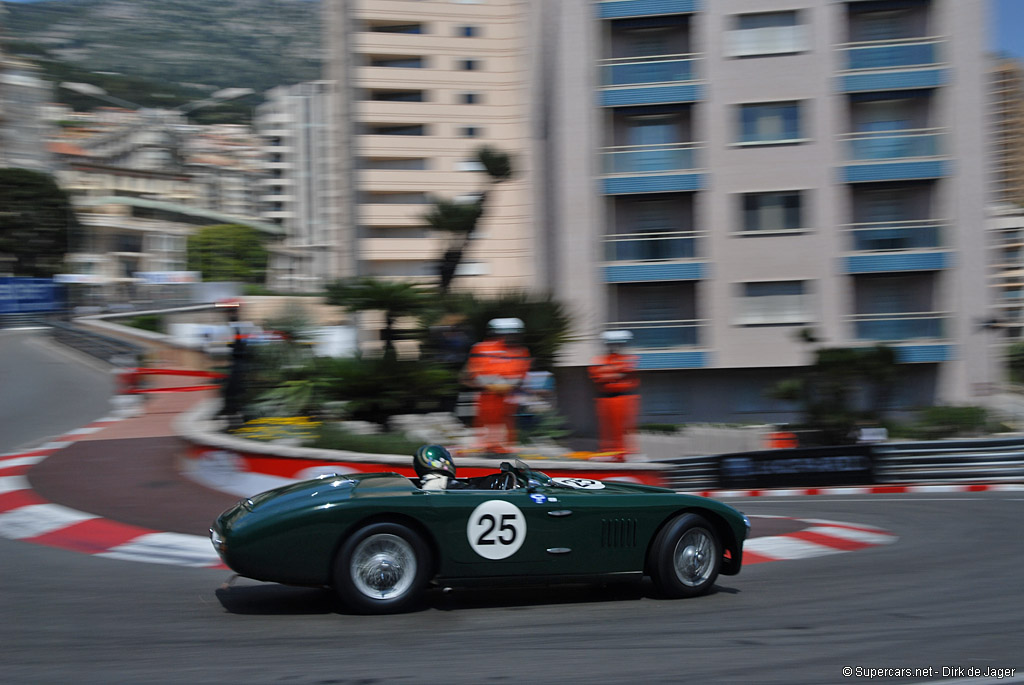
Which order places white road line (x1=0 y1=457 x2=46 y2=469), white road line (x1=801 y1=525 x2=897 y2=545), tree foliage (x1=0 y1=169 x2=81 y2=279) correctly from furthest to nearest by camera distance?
tree foliage (x1=0 y1=169 x2=81 y2=279) → white road line (x1=0 y1=457 x2=46 y2=469) → white road line (x1=801 y1=525 x2=897 y2=545)

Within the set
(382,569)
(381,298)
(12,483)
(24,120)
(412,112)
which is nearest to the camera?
(382,569)

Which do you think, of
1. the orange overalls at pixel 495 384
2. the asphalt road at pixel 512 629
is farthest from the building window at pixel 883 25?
the asphalt road at pixel 512 629

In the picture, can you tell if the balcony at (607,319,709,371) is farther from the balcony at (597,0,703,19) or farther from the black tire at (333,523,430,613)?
the black tire at (333,523,430,613)

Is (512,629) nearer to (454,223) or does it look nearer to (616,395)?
(616,395)

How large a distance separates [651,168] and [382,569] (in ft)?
83.1

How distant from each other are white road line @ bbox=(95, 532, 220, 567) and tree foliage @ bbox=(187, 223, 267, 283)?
88.3 metres

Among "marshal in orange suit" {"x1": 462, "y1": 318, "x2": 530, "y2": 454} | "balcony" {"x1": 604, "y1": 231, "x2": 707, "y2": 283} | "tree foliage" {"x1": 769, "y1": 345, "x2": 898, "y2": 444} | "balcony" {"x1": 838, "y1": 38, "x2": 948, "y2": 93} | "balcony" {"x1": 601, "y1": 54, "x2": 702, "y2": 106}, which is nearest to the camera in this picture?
"marshal in orange suit" {"x1": 462, "y1": 318, "x2": 530, "y2": 454}

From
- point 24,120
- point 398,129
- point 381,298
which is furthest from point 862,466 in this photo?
point 24,120

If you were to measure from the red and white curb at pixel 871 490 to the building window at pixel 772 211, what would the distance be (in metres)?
15.0

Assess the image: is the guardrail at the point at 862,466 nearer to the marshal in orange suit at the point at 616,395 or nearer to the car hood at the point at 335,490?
the marshal in orange suit at the point at 616,395

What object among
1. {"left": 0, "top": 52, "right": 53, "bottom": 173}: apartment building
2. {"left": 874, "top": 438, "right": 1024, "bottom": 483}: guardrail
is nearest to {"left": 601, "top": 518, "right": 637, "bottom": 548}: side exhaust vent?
{"left": 874, "top": 438, "right": 1024, "bottom": 483}: guardrail

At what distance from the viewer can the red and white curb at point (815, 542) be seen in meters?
8.33

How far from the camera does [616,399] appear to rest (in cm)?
1218

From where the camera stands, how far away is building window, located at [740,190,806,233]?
29.1 m
